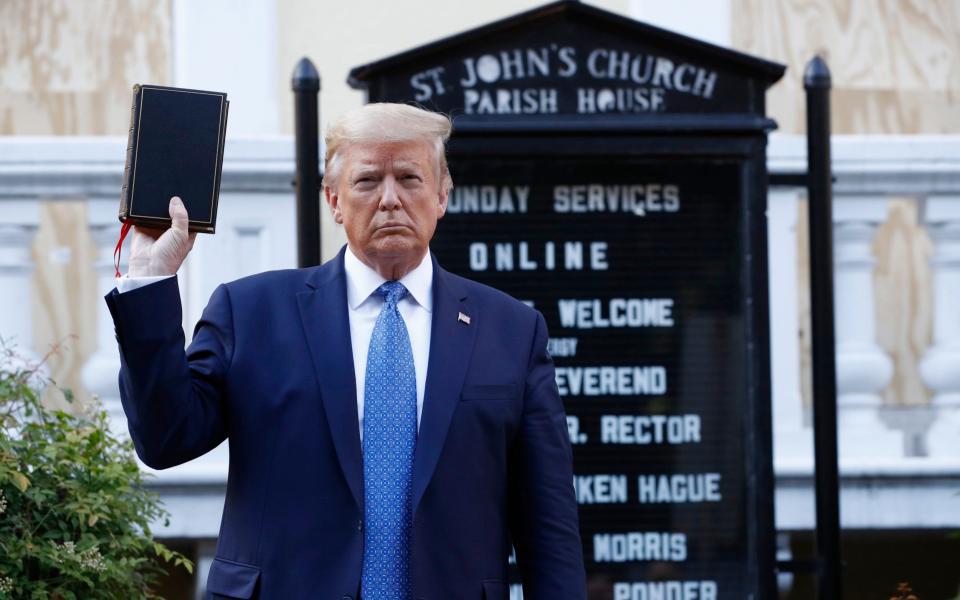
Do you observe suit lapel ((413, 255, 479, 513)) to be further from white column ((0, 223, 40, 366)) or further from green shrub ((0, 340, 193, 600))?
white column ((0, 223, 40, 366))

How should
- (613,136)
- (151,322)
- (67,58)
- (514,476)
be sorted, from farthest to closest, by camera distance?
(67,58) < (613,136) < (514,476) < (151,322)

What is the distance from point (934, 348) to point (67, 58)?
3750 mm

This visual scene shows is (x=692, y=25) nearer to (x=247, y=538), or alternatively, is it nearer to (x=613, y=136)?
(x=613, y=136)

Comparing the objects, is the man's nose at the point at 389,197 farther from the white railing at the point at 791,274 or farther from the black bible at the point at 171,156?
the white railing at the point at 791,274

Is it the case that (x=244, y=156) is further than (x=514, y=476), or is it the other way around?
(x=244, y=156)

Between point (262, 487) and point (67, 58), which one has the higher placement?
point (67, 58)

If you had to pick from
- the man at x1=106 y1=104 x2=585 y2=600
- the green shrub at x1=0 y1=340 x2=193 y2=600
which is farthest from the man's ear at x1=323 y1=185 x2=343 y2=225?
the green shrub at x1=0 y1=340 x2=193 y2=600

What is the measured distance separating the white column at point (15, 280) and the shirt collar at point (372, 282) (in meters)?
2.39

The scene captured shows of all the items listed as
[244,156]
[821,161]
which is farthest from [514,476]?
[244,156]

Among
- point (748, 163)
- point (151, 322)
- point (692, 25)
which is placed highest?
point (692, 25)

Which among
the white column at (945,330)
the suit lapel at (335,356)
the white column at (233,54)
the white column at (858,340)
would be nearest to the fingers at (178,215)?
the suit lapel at (335,356)

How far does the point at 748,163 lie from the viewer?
14.6 feet

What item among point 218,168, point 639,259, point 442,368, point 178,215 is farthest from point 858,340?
point 178,215

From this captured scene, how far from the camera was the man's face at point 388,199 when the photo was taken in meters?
2.79
